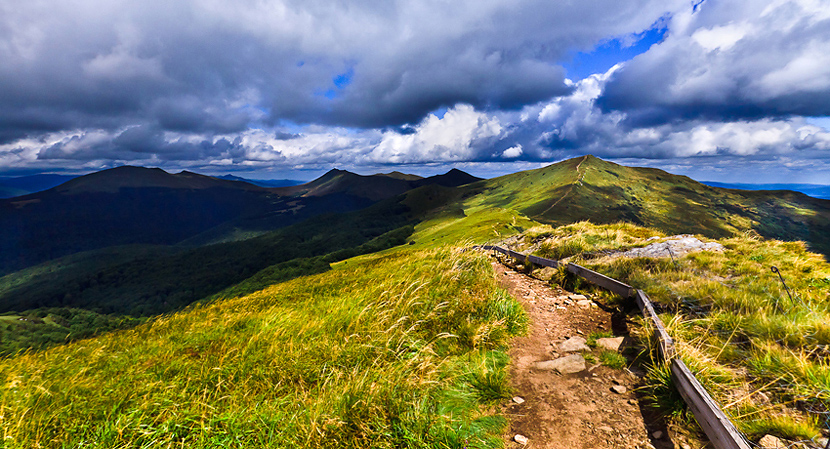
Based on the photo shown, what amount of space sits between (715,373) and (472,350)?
3.64 metres

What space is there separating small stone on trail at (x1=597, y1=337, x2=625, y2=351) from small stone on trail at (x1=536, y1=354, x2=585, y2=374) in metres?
0.67

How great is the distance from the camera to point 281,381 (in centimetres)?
432

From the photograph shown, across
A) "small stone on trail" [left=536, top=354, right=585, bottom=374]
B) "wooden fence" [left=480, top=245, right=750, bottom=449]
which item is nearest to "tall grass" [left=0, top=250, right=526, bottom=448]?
"small stone on trail" [left=536, top=354, right=585, bottom=374]

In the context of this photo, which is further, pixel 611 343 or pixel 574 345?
pixel 574 345

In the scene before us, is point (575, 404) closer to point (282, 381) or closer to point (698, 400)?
point (698, 400)

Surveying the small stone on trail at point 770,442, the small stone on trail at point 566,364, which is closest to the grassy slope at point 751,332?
the small stone on trail at point 770,442

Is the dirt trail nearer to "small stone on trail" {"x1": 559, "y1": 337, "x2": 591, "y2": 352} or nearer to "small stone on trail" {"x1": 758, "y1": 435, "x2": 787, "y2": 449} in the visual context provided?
"small stone on trail" {"x1": 559, "y1": 337, "x2": 591, "y2": 352}

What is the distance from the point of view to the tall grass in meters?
3.47

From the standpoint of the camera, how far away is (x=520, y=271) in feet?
46.0

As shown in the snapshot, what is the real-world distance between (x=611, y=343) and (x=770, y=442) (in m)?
2.82

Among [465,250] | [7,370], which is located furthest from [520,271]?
[7,370]

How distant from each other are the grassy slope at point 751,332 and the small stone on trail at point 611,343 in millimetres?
945

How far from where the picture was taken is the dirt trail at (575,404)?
13.4ft

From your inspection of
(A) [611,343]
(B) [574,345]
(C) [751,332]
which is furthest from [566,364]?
(C) [751,332]
